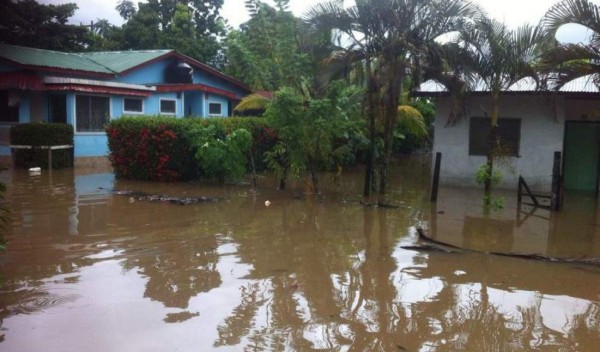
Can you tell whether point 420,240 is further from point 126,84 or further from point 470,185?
point 126,84

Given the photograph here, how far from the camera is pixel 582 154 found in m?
Answer: 15.3

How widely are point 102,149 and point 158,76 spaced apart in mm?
5005

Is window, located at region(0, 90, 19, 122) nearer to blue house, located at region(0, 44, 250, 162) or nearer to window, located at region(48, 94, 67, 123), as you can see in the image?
blue house, located at region(0, 44, 250, 162)

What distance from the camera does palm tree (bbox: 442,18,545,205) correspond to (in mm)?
11539

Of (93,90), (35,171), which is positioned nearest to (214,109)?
(93,90)

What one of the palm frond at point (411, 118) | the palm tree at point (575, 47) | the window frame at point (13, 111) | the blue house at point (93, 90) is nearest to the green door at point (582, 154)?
the palm frond at point (411, 118)

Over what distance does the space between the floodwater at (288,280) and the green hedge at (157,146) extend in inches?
127

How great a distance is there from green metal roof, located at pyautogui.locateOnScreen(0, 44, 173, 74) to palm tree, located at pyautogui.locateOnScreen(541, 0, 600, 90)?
15.2 metres

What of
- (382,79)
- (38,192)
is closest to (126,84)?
(38,192)

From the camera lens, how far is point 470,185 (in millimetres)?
15469

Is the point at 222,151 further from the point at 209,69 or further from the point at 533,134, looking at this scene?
the point at 209,69

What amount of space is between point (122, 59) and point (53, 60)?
3.74 metres

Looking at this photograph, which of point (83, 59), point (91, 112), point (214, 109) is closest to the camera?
point (91, 112)

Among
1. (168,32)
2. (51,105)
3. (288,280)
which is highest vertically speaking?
(168,32)
